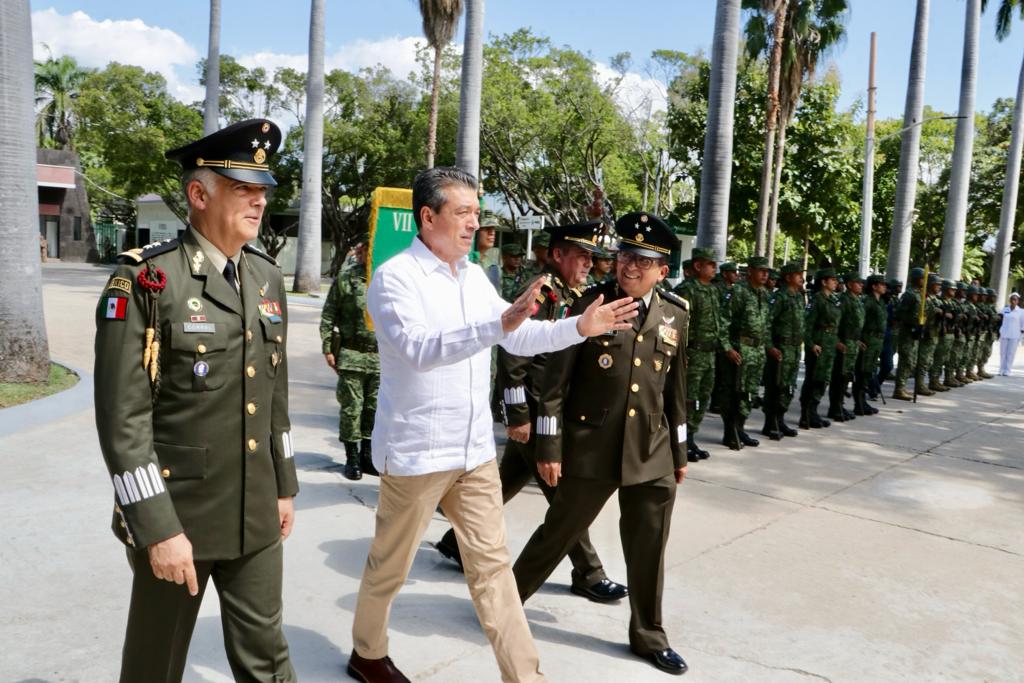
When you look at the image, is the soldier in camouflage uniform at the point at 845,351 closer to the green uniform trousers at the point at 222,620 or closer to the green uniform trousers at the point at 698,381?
the green uniform trousers at the point at 698,381

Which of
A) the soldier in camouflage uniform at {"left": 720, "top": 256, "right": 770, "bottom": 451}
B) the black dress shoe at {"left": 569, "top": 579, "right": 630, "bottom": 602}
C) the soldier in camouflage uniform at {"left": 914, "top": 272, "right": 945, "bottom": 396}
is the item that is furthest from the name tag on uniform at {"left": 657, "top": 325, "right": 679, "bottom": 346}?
the soldier in camouflage uniform at {"left": 914, "top": 272, "right": 945, "bottom": 396}

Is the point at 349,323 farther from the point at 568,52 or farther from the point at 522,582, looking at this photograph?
the point at 568,52

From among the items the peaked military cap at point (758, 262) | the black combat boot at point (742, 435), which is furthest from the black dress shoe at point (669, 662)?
the peaked military cap at point (758, 262)

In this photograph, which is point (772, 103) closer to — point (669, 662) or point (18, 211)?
point (18, 211)

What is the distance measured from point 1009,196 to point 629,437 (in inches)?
975

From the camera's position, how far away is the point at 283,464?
8.61 ft

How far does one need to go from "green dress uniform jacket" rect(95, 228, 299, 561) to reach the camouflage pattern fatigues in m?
3.87

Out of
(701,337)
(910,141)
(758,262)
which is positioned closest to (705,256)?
(701,337)

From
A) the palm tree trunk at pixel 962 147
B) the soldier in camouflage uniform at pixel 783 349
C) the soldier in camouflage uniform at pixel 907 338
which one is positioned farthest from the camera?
the palm tree trunk at pixel 962 147

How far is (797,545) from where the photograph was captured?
5.40 meters

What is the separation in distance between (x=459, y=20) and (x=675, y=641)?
2257 cm

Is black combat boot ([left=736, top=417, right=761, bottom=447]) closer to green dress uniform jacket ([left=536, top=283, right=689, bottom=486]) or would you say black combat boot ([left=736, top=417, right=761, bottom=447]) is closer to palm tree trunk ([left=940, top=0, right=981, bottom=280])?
green dress uniform jacket ([left=536, top=283, right=689, bottom=486])

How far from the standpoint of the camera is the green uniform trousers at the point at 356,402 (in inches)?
252

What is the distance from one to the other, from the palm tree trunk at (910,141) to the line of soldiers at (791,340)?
3.26 metres
